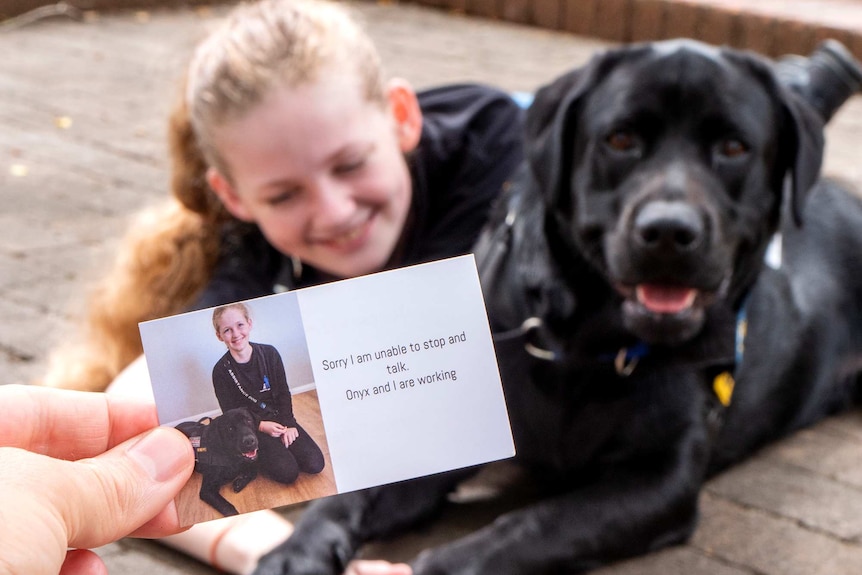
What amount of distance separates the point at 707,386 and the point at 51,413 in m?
1.57

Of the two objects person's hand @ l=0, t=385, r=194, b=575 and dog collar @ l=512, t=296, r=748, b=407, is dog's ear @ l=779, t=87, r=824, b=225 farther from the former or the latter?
person's hand @ l=0, t=385, r=194, b=575

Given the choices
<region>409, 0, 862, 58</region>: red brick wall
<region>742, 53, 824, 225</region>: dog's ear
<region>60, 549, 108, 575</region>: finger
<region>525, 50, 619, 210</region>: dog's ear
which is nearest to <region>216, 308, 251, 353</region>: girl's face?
<region>60, 549, 108, 575</region>: finger

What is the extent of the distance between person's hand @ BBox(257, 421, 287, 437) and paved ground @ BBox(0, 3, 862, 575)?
1194 millimetres

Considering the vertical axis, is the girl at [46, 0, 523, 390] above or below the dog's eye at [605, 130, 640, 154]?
below

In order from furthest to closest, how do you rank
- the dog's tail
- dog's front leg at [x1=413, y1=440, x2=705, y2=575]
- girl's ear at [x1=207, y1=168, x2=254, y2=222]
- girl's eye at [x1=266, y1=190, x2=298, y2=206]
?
the dog's tail, girl's ear at [x1=207, y1=168, x2=254, y2=222], girl's eye at [x1=266, y1=190, x2=298, y2=206], dog's front leg at [x1=413, y1=440, x2=705, y2=575]

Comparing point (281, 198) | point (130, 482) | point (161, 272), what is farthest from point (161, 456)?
point (161, 272)

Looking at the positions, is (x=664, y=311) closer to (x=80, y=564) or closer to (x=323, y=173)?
(x=323, y=173)

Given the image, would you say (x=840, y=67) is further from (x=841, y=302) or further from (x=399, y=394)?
(x=399, y=394)

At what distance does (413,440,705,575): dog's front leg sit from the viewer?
6.42 feet

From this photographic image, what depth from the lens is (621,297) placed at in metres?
2.21

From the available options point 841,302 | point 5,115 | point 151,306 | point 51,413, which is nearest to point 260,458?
point 51,413

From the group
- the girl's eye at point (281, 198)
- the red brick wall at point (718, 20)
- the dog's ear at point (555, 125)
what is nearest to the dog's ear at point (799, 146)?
the dog's ear at point (555, 125)

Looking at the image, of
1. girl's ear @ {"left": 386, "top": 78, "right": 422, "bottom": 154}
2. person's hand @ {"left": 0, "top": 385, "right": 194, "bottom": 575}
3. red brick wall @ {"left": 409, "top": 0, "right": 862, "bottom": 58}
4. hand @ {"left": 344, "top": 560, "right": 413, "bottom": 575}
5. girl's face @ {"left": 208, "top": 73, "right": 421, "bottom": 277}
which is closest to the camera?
person's hand @ {"left": 0, "top": 385, "right": 194, "bottom": 575}

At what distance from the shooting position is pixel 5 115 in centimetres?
522
